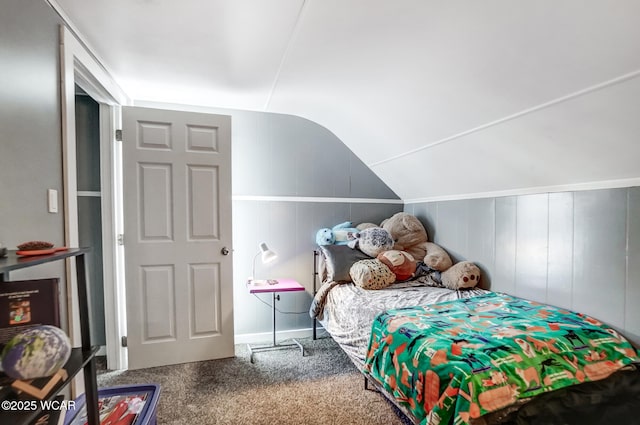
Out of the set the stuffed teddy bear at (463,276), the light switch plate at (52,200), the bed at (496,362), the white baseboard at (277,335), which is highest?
the light switch plate at (52,200)

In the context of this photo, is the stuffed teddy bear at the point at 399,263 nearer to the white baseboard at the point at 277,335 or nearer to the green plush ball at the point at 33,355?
the white baseboard at the point at 277,335

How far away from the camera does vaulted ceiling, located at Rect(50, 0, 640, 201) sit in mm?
Answer: 1366

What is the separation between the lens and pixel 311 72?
222cm

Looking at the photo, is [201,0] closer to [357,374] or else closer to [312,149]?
[312,149]

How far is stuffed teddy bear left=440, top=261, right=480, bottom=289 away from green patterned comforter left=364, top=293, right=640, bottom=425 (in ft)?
1.94

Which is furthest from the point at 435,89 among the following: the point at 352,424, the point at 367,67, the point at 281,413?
the point at 281,413

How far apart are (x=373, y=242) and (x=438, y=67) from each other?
158 cm

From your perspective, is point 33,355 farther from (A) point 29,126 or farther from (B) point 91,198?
(B) point 91,198

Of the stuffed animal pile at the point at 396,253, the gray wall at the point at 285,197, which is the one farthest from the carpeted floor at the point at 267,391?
the stuffed animal pile at the point at 396,253

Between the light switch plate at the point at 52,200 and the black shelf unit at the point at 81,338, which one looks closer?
the black shelf unit at the point at 81,338

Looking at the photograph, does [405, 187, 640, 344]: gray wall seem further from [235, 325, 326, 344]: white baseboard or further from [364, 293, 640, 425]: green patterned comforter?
[235, 325, 326, 344]: white baseboard

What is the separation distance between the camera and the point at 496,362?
1.35 m

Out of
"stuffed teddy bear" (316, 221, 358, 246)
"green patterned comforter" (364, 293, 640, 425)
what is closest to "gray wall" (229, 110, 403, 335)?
"stuffed teddy bear" (316, 221, 358, 246)

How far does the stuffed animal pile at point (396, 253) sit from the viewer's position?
8.59 feet
